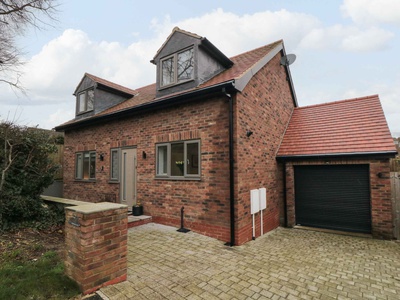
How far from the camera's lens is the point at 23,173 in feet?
20.6

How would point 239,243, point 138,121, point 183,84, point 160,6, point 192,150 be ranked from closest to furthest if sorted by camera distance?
point 239,243 < point 160,6 < point 192,150 < point 183,84 < point 138,121

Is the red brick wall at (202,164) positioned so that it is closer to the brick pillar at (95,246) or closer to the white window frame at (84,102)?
the white window frame at (84,102)

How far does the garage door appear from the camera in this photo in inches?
278

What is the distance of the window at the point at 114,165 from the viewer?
29.0 ft

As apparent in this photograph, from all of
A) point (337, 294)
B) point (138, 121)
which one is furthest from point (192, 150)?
point (337, 294)

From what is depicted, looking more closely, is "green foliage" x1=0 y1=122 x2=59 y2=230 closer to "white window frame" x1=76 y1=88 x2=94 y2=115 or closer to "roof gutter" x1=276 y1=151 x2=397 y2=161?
"white window frame" x1=76 y1=88 x2=94 y2=115

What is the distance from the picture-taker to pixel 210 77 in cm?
754

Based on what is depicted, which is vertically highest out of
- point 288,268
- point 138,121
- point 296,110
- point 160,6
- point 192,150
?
point 160,6

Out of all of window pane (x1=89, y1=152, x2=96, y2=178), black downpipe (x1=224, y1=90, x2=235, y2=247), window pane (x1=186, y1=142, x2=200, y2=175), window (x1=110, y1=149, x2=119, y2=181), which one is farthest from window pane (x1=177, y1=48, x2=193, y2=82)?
window pane (x1=89, y1=152, x2=96, y2=178)

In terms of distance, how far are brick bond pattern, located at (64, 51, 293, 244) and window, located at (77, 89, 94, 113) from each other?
1.99m

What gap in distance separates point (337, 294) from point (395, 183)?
546 cm

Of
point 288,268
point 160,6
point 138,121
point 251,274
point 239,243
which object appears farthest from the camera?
point 138,121

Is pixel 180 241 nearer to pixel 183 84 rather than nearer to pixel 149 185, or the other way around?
pixel 149 185

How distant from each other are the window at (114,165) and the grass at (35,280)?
16.3ft
